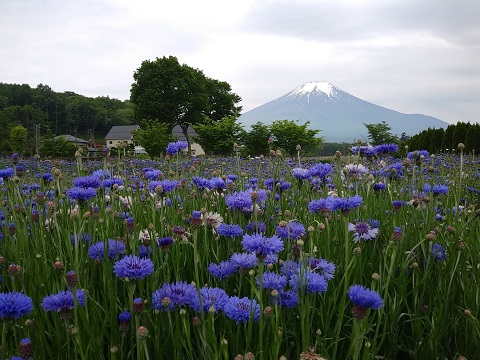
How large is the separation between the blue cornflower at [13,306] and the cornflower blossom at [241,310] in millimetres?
628

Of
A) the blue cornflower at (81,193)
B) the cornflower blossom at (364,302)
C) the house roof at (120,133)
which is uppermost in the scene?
the house roof at (120,133)

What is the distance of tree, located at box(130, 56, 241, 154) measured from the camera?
4378 cm

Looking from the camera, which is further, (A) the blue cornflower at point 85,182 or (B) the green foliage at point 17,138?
(B) the green foliage at point 17,138

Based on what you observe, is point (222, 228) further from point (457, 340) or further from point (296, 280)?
point (457, 340)

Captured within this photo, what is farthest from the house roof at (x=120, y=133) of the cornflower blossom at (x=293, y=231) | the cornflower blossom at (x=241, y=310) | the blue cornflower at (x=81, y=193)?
the cornflower blossom at (x=241, y=310)

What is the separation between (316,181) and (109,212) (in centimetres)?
181

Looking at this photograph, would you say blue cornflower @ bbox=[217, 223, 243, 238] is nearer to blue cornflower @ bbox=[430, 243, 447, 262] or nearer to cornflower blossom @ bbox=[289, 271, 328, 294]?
cornflower blossom @ bbox=[289, 271, 328, 294]


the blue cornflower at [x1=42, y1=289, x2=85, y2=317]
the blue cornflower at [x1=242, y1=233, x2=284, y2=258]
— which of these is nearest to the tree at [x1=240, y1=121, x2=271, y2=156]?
the blue cornflower at [x1=242, y1=233, x2=284, y2=258]

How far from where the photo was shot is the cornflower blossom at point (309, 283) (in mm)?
1483

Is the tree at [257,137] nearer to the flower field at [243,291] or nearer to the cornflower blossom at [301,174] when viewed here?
the cornflower blossom at [301,174]

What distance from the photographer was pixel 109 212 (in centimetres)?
248

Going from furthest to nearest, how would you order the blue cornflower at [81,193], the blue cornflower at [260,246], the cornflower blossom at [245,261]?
the blue cornflower at [81,193] → the cornflower blossom at [245,261] → the blue cornflower at [260,246]

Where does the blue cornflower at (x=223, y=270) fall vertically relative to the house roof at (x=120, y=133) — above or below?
below

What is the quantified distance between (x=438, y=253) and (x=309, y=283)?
0.97 meters
